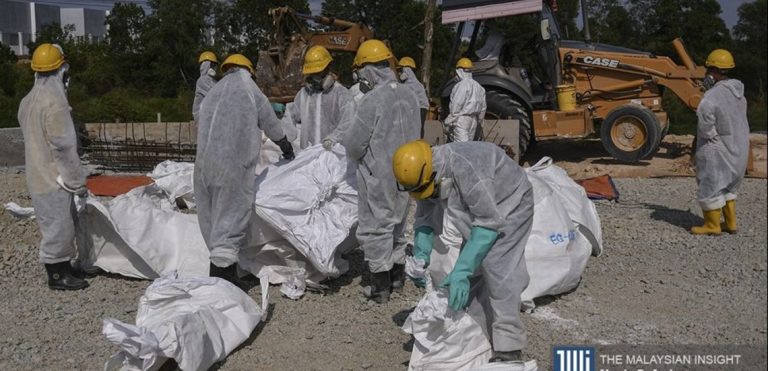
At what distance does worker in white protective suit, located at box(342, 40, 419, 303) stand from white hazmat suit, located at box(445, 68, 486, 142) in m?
4.43

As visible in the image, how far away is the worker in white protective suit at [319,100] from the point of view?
5.33 meters

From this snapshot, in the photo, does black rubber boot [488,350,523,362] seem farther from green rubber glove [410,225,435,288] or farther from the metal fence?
the metal fence

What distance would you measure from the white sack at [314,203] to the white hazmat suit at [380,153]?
23cm

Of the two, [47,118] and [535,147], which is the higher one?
[47,118]

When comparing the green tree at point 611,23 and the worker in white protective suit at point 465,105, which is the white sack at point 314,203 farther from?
the green tree at point 611,23

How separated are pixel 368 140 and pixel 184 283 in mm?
1407

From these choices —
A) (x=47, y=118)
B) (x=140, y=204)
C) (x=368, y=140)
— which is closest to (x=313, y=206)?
(x=368, y=140)

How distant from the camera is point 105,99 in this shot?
15320mm

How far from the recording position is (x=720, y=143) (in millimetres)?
6223

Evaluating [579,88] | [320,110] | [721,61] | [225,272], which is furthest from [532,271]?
[579,88]

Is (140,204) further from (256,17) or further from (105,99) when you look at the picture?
(256,17)

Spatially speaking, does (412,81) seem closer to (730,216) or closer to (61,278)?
(730,216)

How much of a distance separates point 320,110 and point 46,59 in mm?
1810

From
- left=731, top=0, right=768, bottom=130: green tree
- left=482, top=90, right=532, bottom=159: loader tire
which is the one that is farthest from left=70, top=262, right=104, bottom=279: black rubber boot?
left=731, top=0, right=768, bottom=130: green tree
